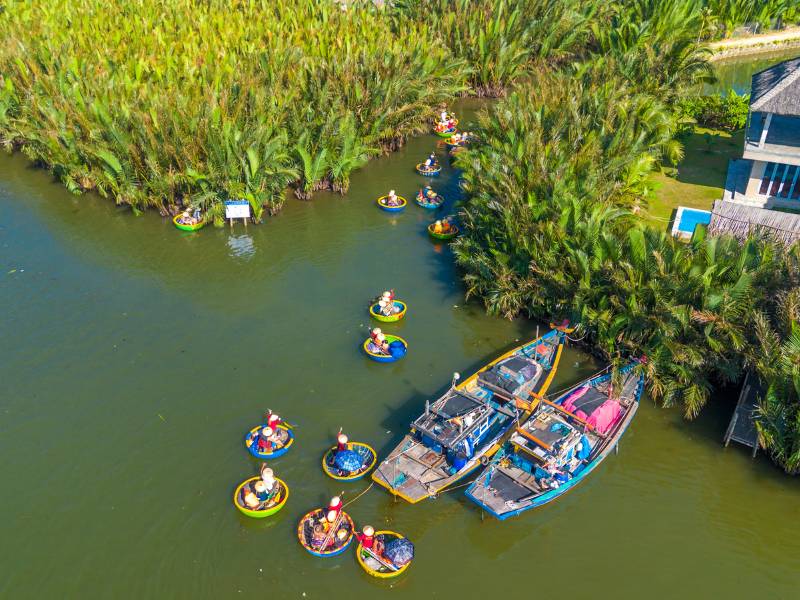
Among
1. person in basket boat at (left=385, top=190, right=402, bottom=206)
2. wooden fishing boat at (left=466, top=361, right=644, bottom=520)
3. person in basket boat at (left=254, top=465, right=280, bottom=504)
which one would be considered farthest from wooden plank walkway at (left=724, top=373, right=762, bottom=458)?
person in basket boat at (left=385, top=190, right=402, bottom=206)

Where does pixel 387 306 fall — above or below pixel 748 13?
below

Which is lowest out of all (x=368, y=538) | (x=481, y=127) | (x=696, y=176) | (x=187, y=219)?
(x=696, y=176)

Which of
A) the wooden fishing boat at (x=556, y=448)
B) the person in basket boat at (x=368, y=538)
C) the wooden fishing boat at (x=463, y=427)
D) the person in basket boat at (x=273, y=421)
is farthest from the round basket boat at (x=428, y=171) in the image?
the person in basket boat at (x=368, y=538)

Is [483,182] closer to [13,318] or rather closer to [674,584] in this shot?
[674,584]

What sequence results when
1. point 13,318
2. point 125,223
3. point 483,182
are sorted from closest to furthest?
point 13,318
point 483,182
point 125,223

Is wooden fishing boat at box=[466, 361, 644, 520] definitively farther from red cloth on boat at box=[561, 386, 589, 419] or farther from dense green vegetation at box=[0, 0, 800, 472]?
dense green vegetation at box=[0, 0, 800, 472]

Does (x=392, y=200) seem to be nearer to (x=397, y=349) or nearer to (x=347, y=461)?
(x=397, y=349)

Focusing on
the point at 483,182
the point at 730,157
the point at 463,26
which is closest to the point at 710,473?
the point at 483,182

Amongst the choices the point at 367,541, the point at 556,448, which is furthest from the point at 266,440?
the point at 556,448
